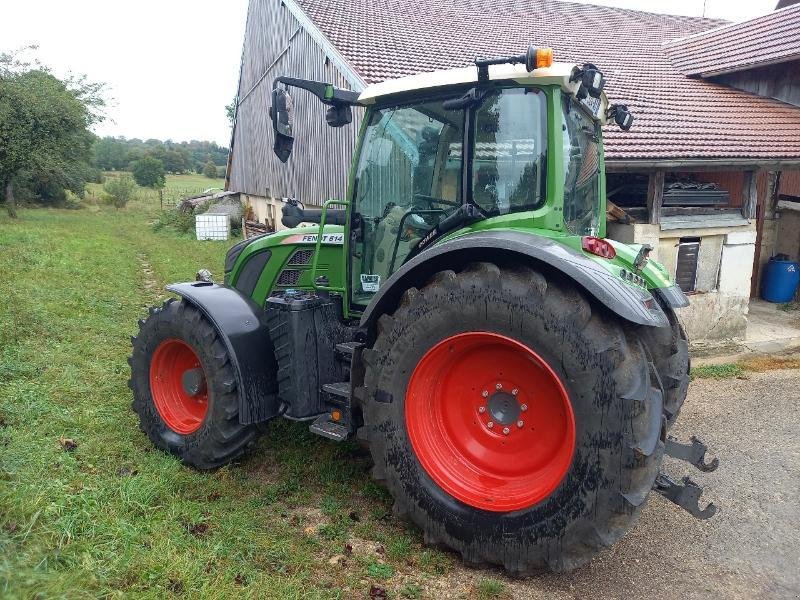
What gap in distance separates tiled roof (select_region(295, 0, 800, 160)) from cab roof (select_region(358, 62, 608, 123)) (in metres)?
4.73

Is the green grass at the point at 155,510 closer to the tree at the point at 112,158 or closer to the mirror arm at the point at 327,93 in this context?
the mirror arm at the point at 327,93

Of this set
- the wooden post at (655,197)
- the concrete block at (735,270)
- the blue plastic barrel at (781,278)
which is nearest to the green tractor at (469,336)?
the wooden post at (655,197)

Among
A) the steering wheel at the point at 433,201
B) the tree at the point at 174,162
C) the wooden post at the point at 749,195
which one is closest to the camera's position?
the steering wheel at the point at 433,201

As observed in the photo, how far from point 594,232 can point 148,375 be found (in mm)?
3064

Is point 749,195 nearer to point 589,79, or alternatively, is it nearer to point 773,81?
A: point 773,81

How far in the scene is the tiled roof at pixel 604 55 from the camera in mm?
8359

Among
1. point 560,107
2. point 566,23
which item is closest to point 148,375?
point 560,107

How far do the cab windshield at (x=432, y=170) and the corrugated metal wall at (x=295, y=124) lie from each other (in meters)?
6.33

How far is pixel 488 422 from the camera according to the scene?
3039 mm

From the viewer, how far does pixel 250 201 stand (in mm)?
20828

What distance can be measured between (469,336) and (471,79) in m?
1.32

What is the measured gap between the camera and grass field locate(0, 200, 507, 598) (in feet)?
8.61

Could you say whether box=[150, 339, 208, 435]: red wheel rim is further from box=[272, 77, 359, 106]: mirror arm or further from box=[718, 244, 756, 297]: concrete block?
box=[718, 244, 756, 297]: concrete block

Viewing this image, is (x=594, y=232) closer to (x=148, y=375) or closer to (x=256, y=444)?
(x=256, y=444)
